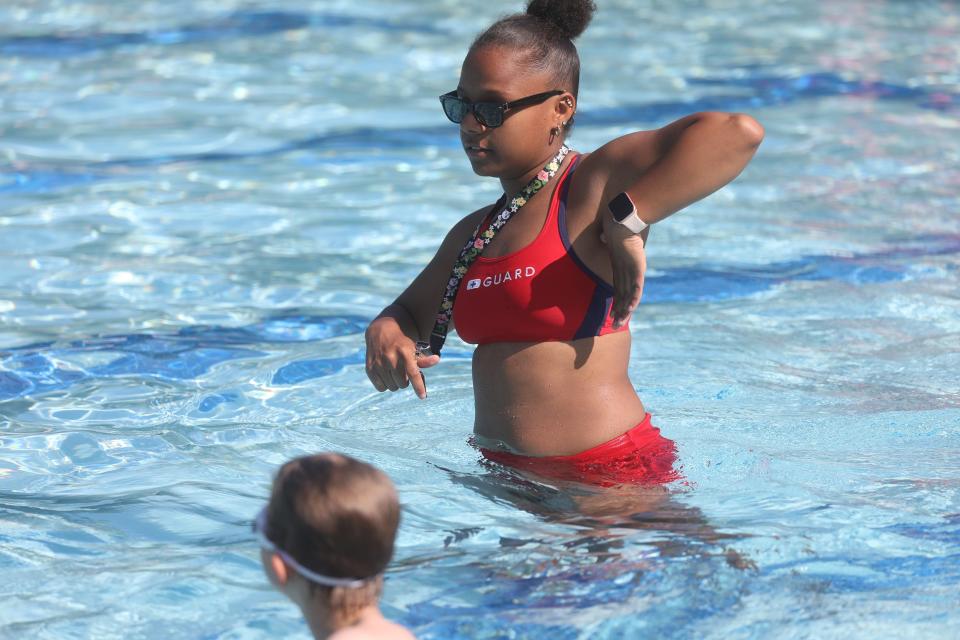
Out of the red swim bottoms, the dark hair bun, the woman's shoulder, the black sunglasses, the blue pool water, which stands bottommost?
the blue pool water

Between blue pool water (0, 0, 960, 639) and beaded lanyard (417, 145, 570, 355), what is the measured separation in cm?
43

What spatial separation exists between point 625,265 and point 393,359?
672 millimetres

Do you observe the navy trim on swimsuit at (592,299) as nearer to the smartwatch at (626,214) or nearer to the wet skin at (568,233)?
the wet skin at (568,233)

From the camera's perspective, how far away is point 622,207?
3.29m

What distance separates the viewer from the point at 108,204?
7.64m

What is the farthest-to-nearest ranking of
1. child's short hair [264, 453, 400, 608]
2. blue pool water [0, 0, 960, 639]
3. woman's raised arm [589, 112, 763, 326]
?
woman's raised arm [589, 112, 763, 326]
blue pool water [0, 0, 960, 639]
child's short hair [264, 453, 400, 608]

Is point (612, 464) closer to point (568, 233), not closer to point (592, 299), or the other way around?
point (592, 299)

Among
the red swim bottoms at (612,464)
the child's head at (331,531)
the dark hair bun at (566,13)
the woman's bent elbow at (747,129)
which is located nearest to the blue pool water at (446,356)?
the red swim bottoms at (612,464)

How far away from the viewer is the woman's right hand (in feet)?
11.3

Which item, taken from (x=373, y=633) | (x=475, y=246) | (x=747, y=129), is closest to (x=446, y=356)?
(x=475, y=246)

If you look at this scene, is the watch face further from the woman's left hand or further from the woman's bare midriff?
the woman's bare midriff

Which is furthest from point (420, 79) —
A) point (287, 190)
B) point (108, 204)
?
point (108, 204)

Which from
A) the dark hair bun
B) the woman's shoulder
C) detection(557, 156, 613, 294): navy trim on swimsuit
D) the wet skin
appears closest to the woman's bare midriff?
the wet skin

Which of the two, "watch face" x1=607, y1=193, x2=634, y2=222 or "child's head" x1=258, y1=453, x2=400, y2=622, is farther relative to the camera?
"watch face" x1=607, y1=193, x2=634, y2=222
